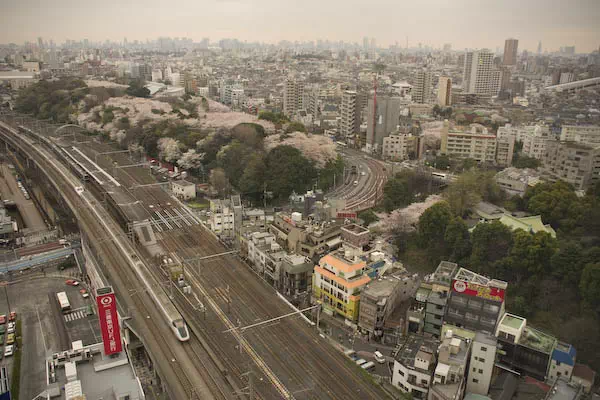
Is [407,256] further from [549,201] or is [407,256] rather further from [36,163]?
[36,163]

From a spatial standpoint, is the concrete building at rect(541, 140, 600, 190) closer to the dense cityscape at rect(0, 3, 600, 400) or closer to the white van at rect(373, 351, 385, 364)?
the dense cityscape at rect(0, 3, 600, 400)

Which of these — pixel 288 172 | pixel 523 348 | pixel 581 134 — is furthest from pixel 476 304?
pixel 581 134

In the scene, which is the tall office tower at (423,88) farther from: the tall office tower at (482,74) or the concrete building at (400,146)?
the concrete building at (400,146)

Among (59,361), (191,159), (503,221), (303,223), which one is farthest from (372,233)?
(191,159)

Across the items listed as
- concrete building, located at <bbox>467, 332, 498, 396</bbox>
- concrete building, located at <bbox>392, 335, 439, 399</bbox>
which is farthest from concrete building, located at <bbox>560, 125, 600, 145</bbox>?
concrete building, located at <bbox>392, 335, 439, 399</bbox>

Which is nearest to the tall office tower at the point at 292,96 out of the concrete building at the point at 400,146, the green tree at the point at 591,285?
the concrete building at the point at 400,146
